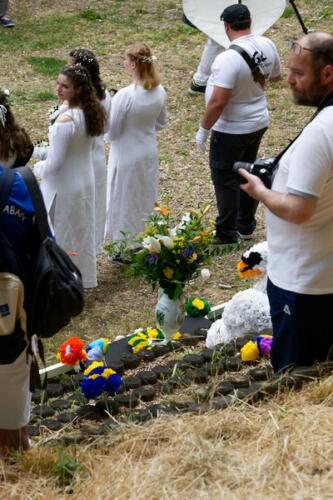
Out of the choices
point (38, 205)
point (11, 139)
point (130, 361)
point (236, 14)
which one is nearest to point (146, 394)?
point (130, 361)

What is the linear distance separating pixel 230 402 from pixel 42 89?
29.7ft

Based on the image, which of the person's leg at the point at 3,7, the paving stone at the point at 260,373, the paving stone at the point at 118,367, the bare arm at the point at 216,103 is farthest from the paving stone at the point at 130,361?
the person's leg at the point at 3,7

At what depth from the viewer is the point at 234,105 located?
334 inches

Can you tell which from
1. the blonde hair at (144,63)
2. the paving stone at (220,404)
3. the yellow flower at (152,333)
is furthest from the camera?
the blonde hair at (144,63)

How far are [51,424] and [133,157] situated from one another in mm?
4116

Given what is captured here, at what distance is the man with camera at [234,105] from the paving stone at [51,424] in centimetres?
403

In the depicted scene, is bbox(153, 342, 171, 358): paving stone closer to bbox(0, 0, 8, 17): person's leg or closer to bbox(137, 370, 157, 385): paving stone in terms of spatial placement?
bbox(137, 370, 157, 385): paving stone

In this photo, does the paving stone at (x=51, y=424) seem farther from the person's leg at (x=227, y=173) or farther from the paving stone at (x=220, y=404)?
the person's leg at (x=227, y=173)

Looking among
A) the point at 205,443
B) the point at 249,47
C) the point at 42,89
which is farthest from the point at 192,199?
the point at 205,443

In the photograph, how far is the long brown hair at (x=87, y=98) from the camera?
7484mm

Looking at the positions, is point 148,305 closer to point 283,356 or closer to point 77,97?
point 77,97

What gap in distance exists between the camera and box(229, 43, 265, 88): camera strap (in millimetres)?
8250

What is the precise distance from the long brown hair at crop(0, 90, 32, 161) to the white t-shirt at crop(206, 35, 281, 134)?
2050 mm

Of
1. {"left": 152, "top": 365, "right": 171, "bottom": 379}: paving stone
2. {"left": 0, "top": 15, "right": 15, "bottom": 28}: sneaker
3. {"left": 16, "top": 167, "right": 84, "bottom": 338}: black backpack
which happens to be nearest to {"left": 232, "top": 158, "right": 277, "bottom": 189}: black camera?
{"left": 16, "top": 167, "right": 84, "bottom": 338}: black backpack
